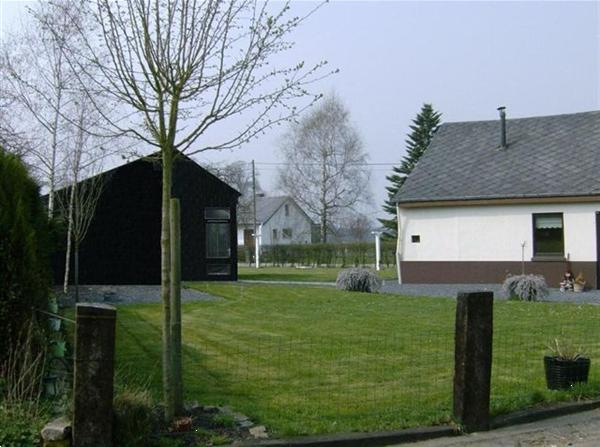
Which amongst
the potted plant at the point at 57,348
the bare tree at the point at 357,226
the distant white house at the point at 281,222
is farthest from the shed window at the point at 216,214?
the distant white house at the point at 281,222

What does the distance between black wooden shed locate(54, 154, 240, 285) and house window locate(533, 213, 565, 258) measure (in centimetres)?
1067

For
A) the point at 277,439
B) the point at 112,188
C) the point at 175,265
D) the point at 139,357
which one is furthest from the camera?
the point at 112,188

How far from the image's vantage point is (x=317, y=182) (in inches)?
2250

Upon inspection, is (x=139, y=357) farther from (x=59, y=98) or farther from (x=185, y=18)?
(x=59, y=98)

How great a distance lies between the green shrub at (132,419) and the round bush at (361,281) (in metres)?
15.7

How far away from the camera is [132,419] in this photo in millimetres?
5605

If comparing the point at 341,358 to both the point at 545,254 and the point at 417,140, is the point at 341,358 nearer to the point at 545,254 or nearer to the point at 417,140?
the point at 545,254

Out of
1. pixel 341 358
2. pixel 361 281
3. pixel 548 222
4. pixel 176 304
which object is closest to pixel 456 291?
pixel 361 281

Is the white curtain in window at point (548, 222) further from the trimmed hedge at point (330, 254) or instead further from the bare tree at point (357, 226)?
the bare tree at point (357, 226)

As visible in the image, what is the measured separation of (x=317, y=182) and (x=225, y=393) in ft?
163

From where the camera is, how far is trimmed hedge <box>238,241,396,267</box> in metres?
43.8

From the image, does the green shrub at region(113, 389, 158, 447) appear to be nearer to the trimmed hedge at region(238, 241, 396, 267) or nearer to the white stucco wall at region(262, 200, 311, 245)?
the trimmed hedge at region(238, 241, 396, 267)

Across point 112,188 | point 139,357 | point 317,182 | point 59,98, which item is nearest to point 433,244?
point 112,188

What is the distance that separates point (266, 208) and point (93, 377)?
66.9 meters
